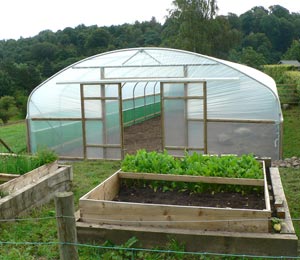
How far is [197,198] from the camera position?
4.86m

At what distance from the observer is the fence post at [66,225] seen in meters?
2.67

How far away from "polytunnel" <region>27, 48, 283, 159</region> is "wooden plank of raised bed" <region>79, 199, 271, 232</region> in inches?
210

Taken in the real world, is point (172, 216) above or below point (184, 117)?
below

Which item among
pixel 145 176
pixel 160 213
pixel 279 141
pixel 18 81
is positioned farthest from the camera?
pixel 18 81

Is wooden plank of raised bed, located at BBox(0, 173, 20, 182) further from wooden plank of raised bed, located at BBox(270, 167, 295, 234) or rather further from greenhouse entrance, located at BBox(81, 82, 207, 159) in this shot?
greenhouse entrance, located at BBox(81, 82, 207, 159)

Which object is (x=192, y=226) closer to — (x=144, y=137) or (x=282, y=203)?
(x=282, y=203)

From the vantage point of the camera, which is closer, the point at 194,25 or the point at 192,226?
the point at 192,226

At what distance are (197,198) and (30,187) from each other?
7.67ft

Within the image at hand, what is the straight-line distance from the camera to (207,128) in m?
9.52

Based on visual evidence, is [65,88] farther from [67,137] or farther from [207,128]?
[207,128]

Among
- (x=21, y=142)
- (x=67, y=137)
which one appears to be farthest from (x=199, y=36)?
(x=67, y=137)

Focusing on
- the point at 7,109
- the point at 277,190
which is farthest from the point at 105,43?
the point at 277,190

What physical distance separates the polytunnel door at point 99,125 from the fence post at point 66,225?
7.42 metres

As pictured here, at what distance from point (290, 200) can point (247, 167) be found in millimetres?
1220
